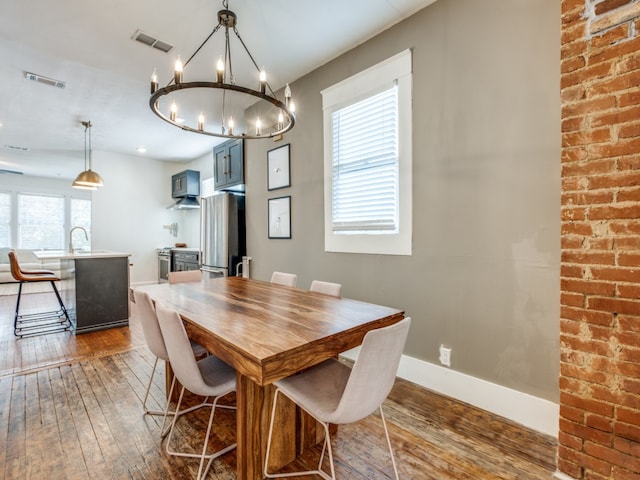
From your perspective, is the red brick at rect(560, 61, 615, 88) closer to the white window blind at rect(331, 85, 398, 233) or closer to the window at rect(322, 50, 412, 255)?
the window at rect(322, 50, 412, 255)

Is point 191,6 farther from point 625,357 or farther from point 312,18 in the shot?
point 625,357

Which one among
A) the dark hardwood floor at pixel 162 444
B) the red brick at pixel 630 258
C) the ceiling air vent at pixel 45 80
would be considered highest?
the ceiling air vent at pixel 45 80

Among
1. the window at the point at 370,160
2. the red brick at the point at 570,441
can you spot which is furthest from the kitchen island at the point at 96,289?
the red brick at the point at 570,441

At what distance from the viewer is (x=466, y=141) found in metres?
2.15

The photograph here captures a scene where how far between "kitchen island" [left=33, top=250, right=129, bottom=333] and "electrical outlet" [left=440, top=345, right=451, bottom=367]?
12.6ft

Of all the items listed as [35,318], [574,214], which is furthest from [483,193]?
[35,318]

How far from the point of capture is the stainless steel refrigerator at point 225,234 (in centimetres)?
420

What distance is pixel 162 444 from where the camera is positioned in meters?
1.74

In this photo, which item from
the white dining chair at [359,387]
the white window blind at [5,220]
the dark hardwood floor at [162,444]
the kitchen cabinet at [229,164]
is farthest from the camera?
the white window blind at [5,220]

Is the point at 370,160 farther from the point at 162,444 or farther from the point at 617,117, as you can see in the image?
the point at 162,444

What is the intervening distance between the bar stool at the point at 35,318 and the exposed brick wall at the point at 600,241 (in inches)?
201

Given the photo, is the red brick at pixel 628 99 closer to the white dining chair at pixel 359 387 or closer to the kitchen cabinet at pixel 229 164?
the white dining chair at pixel 359 387

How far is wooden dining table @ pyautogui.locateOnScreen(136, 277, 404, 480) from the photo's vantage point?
119cm

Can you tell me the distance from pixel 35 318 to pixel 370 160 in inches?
199
